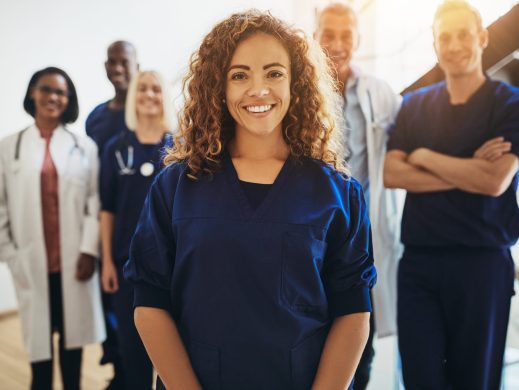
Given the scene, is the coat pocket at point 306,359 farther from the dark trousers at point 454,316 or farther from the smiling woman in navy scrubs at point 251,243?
the dark trousers at point 454,316

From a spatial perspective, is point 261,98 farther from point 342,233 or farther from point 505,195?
point 505,195

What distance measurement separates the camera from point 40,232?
1857 millimetres

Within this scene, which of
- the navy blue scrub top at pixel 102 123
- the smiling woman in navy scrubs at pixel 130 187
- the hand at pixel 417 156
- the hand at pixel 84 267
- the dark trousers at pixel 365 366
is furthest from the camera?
the navy blue scrub top at pixel 102 123

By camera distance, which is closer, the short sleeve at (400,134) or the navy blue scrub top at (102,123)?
the short sleeve at (400,134)

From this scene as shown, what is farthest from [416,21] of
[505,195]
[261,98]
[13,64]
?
[13,64]

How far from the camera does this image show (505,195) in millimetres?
1457

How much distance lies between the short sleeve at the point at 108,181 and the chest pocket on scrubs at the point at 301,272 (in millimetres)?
1132

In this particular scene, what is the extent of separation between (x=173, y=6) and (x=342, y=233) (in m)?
1.66

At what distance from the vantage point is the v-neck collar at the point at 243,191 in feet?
3.10

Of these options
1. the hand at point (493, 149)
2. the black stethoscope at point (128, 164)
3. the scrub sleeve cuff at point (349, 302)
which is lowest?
the scrub sleeve cuff at point (349, 302)

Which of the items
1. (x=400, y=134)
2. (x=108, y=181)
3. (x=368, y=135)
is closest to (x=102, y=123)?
(x=108, y=181)

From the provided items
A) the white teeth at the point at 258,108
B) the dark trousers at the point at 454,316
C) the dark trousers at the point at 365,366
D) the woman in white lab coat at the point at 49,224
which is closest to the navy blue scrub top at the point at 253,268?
the white teeth at the point at 258,108

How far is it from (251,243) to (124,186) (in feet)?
3.42

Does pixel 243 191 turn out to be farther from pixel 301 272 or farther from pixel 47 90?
pixel 47 90
